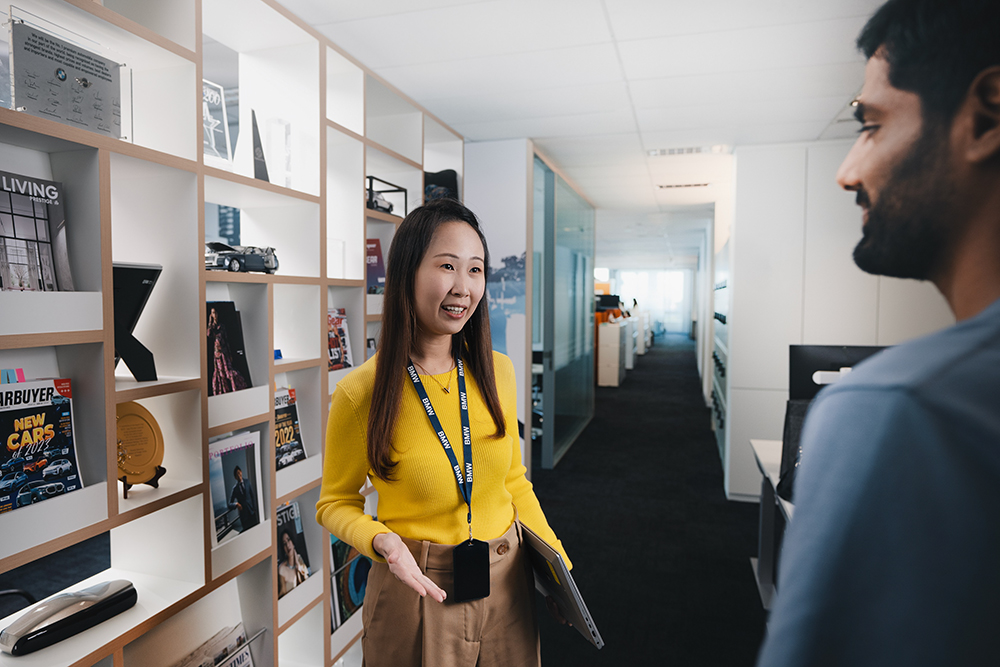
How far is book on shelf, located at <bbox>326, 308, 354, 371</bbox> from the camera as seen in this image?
259cm

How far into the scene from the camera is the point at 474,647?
1.31m

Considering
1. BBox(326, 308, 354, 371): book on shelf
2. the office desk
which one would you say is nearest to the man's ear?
BBox(326, 308, 354, 371): book on shelf

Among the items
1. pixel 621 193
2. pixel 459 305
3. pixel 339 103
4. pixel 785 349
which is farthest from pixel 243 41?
pixel 621 193

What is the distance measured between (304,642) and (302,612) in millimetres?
252

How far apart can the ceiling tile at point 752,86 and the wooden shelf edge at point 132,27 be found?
7.91 ft

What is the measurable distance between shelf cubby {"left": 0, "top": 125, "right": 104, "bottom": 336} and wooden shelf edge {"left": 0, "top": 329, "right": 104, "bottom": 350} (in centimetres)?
1

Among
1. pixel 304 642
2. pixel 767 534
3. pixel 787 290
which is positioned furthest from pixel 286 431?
pixel 787 290

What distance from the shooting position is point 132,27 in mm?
1515

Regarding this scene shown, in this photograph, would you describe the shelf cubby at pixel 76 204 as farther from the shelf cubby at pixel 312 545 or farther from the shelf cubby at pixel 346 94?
the shelf cubby at pixel 346 94

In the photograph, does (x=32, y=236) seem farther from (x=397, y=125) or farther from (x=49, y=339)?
(x=397, y=125)

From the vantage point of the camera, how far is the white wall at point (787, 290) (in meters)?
4.30

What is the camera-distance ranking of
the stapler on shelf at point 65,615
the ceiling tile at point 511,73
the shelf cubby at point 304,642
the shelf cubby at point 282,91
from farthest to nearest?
1. the ceiling tile at point 511,73
2. the shelf cubby at point 304,642
3. the shelf cubby at point 282,91
4. the stapler on shelf at point 65,615

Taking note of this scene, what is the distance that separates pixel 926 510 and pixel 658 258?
18.8 m

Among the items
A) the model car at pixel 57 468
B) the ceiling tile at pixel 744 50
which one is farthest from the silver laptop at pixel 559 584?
the ceiling tile at pixel 744 50
